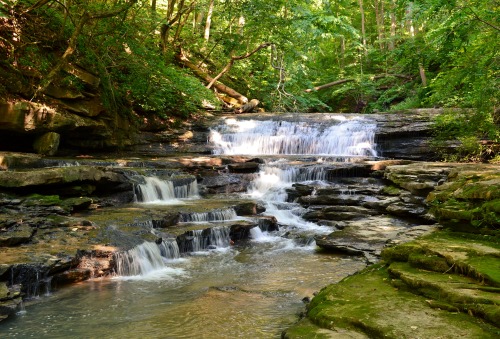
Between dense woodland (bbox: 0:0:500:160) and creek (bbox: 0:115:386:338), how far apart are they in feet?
13.9

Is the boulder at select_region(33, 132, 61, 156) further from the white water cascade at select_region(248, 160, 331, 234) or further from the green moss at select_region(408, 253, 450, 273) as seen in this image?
the green moss at select_region(408, 253, 450, 273)

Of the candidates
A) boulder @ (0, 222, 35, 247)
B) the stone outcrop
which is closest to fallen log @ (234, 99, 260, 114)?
boulder @ (0, 222, 35, 247)

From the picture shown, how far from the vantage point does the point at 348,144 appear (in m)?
15.8

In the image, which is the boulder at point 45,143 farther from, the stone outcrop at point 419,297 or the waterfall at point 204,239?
the stone outcrop at point 419,297

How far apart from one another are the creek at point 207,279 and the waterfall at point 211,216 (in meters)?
0.02

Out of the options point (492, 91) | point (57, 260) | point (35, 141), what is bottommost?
point (57, 260)

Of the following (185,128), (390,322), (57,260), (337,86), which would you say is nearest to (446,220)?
(390,322)

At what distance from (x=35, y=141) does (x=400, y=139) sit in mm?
11928

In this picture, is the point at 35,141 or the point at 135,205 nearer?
the point at 135,205

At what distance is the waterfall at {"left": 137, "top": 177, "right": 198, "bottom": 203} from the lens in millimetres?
10156

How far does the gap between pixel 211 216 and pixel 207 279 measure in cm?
288

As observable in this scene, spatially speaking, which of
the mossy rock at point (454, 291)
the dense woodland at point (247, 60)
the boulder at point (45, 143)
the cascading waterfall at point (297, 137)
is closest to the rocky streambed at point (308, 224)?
the mossy rock at point (454, 291)

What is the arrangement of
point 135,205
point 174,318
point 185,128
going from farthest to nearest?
point 185,128
point 135,205
point 174,318

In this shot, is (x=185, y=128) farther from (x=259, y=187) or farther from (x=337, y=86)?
(x=337, y=86)
